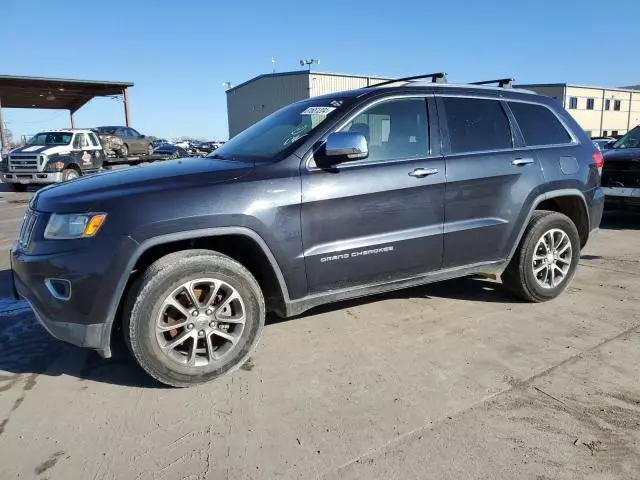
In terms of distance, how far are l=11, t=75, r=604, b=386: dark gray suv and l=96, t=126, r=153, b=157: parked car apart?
1985cm

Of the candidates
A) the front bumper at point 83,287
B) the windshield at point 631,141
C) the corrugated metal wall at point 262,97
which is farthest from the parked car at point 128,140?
the front bumper at point 83,287

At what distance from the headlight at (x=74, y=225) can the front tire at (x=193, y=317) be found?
40cm

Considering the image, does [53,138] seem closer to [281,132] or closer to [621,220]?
[281,132]

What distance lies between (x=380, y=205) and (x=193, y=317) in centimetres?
151

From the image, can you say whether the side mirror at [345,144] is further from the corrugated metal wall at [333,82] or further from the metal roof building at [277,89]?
the corrugated metal wall at [333,82]

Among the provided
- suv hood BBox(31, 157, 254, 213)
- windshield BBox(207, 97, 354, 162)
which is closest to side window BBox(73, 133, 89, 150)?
windshield BBox(207, 97, 354, 162)

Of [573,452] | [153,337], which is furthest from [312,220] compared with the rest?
[573,452]

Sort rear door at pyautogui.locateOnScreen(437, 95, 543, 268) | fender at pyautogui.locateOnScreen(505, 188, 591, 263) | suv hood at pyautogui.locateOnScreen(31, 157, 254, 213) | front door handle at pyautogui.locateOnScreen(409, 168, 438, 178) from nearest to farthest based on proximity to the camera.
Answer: suv hood at pyautogui.locateOnScreen(31, 157, 254, 213), front door handle at pyautogui.locateOnScreen(409, 168, 438, 178), rear door at pyautogui.locateOnScreen(437, 95, 543, 268), fender at pyautogui.locateOnScreen(505, 188, 591, 263)

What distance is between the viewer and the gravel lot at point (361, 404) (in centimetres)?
238

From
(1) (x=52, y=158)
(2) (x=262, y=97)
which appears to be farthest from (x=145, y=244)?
(2) (x=262, y=97)

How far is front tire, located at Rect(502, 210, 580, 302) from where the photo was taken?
14.2 ft

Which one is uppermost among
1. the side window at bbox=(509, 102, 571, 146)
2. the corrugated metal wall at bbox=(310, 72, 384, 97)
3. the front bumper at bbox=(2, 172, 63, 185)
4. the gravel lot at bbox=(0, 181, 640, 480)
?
the corrugated metal wall at bbox=(310, 72, 384, 97)

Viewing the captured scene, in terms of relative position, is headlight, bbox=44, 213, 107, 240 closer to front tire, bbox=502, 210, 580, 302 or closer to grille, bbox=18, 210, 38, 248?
grille, bbox=18, 210, 38, 248

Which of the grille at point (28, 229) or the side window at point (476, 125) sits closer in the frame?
the grille at point (28, 229)
